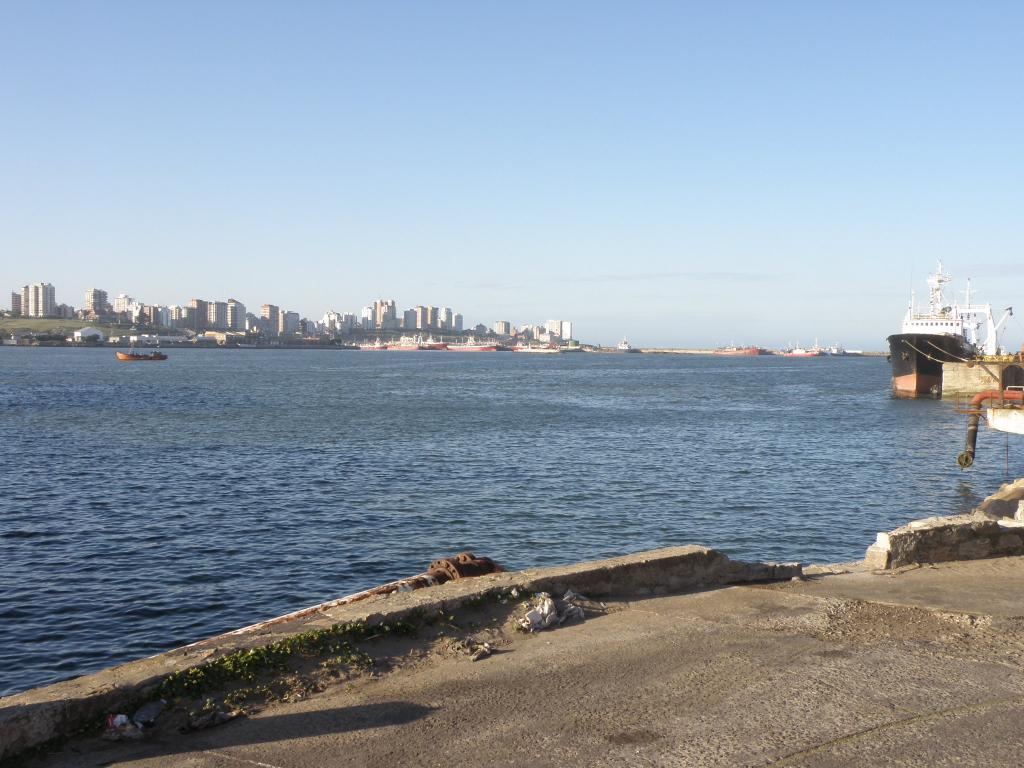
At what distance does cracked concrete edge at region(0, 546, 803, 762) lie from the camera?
5980mm

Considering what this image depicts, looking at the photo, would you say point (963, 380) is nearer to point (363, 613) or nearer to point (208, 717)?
point (363, 613)

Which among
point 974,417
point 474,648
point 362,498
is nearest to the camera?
point 474,648

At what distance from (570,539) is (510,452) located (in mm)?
17372

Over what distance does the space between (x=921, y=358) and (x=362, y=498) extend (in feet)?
210

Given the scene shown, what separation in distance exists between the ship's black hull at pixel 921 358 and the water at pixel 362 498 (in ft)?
51.0

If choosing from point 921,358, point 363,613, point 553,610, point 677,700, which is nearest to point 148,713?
point 363,613

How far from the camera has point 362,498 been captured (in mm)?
27984

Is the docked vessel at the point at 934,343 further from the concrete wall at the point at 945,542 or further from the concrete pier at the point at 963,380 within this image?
the concrete wall at the point at 945,542

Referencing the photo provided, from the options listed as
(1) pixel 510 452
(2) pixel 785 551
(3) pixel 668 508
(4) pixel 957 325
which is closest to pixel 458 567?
(2) pixel 785 551

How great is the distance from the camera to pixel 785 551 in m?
21.5

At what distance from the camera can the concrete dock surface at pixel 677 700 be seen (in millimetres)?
5891

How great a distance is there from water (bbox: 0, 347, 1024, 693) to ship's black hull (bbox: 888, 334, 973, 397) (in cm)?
1553

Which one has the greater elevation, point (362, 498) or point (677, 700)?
point (677, 700)

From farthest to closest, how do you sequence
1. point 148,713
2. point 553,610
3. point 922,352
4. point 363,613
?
1. point 922,352
2. point 553,610
3. point 363,613
4. point 148,713
